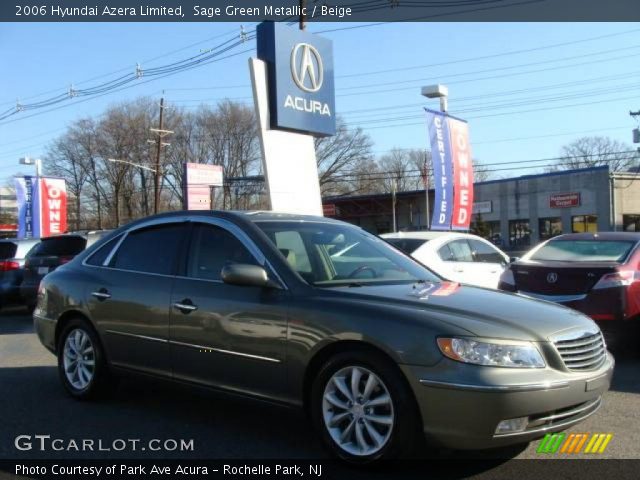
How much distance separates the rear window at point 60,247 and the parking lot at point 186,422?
6.34m

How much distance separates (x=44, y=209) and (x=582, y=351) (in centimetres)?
2888

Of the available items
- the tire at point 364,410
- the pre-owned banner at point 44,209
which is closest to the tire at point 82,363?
the tire at point 364,410

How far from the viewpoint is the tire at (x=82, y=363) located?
558 cm

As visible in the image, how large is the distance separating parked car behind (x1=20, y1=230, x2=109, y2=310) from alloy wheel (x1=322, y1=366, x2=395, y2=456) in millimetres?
9270

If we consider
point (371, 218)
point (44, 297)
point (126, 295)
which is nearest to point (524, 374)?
point (126, 295)

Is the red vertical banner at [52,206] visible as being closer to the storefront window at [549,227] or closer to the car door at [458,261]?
the car door at [458,261]

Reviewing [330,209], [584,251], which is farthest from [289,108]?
[330,209]

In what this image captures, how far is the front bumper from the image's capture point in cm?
353

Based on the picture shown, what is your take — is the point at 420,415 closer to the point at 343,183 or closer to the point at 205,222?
the point at 205,222

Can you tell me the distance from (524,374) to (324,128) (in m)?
12.9

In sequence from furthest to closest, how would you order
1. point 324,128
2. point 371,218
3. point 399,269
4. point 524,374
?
1. point 371,218
2. point 324,128
3. point 399,269
4. point 524,374

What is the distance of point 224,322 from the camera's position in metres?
4.57

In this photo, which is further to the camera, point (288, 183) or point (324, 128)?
point (324, 128)

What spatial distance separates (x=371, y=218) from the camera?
59125 millimetres
